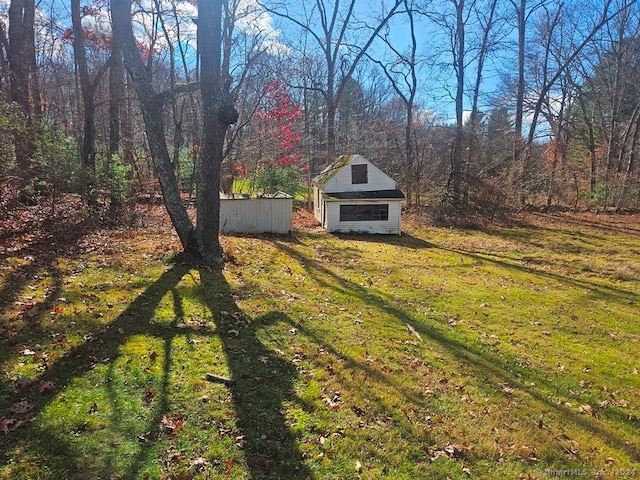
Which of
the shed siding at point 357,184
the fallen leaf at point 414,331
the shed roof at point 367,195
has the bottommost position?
the fallen leaf at point 414,331

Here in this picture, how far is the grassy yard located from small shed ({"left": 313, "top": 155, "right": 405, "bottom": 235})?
31.3 ft

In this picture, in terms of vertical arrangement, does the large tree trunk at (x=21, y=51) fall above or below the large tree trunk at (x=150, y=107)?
above

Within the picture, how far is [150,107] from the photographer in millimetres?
8047

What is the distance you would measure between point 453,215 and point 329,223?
8083 millimetres

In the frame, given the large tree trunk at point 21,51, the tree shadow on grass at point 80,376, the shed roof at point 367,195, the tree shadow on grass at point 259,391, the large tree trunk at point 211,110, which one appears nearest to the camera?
the tree shadow on grass at point 80,376

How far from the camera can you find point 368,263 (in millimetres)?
12625

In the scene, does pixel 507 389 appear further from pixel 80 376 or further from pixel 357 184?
pixel 357 184

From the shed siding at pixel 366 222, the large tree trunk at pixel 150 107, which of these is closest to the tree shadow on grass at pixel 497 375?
the large tree trunk at pixel 150 107

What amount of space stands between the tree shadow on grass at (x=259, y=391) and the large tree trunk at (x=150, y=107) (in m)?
2.52

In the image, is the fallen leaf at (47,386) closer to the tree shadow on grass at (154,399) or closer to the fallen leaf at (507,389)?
the tree shadow on grass at (154,399)

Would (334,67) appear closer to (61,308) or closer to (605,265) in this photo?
(605,265)

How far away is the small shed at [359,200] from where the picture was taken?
19.5m

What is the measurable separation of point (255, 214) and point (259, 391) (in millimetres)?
12210

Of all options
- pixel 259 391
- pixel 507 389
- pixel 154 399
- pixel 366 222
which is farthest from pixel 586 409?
pixel 366 222
